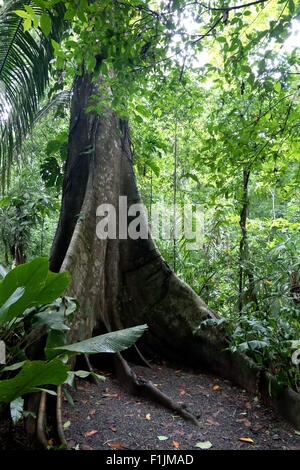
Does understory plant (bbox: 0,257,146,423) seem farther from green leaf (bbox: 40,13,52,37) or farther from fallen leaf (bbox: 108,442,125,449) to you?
green leaf (bbox: 40,13,52,37)

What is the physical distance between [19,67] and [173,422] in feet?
13.8

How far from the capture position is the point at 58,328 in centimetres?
189

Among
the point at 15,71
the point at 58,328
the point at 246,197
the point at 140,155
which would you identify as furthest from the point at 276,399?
the point at 15,71

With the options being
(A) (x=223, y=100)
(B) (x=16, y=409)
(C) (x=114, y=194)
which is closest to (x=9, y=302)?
(B) (x=16, y=409)

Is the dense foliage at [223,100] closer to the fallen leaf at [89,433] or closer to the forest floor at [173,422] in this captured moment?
the forest floor at [173,422]

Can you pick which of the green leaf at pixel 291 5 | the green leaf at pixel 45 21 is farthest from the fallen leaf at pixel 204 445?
the green leaf at pixel 291 5

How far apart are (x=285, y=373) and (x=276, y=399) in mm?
264

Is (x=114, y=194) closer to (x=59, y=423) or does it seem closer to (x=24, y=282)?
(x=24, y=282)

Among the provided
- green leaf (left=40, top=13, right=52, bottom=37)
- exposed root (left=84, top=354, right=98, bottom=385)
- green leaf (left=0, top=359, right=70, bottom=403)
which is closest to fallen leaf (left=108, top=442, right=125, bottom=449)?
green leaf (left=0, top=359, right=70, bottom=403)

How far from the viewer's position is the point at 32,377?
53.9 inches

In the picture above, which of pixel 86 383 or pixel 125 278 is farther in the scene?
pixel 125 278

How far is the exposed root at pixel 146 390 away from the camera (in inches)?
93.2
